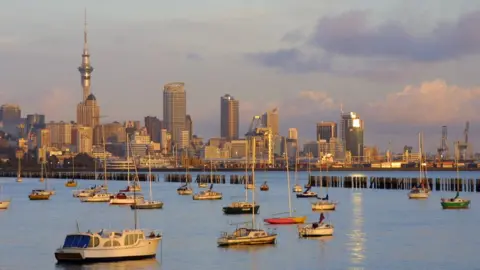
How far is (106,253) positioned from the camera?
5709 centimetres

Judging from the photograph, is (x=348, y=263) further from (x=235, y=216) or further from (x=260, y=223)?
(x=235, y=216)

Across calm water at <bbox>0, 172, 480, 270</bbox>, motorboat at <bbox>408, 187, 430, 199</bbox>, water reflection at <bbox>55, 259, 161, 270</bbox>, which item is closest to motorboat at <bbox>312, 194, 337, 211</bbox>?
calm water at <bbox>0, 172, 480, 270</bbox>

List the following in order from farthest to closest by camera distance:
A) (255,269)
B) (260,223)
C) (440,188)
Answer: (440,188), (260,223), (255,269)

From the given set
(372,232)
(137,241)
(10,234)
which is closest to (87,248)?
(137,241)

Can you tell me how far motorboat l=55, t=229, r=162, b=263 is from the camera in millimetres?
57062

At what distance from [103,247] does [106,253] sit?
387 millimetres

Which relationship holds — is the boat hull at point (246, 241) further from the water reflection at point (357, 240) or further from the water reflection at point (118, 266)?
the water reflection at point (118, 266)

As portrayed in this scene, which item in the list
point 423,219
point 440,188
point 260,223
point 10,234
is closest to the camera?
point 10,234

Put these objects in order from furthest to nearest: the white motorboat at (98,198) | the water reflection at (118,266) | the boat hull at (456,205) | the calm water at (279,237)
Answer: the white motorboat at (98,198), the boat hull at (456,205), the calm water at (279,237), the water reflection at (118,266)

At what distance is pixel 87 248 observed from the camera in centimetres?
5703

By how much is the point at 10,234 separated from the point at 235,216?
23.2m

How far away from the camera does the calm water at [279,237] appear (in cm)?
6003

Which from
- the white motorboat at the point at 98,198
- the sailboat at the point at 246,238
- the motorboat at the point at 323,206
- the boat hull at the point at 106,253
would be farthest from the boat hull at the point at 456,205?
the boat hull at the point at 106,253

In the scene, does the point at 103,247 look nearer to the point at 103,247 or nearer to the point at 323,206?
the point at 103,247
